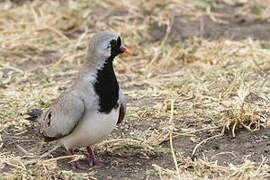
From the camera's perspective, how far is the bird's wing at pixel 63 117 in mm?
4285

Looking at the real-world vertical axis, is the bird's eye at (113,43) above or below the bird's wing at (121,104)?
above

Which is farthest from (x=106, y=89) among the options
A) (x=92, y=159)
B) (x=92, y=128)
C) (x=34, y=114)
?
(x=34, y=114)

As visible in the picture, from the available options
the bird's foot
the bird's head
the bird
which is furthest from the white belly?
the bird's head

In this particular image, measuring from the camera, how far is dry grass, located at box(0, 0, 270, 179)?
15.3 feet

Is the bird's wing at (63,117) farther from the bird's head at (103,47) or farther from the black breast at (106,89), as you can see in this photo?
the bird's head at (103,47)

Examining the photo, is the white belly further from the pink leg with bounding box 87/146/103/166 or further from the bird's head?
the bird's head

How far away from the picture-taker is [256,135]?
4.89 meters

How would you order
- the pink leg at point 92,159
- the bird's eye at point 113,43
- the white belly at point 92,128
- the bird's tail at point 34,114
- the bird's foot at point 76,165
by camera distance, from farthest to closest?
1. the bird's tail at point 34,114
2. the pink leg at point 92,159
3. the bird's foot at point 76,165
4. the bird's eye at point 113,43
5. the white belly at point 92,128

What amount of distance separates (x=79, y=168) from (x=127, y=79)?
2.58 meters

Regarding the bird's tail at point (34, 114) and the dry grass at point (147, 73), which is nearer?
the dry grass at point (147, 73)

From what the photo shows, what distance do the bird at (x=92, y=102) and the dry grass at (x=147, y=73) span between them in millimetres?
268

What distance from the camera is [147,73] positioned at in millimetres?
7156

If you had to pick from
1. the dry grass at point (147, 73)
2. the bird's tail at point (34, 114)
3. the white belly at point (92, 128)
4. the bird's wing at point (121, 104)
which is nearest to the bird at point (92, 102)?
the white belly at point (92, 128)

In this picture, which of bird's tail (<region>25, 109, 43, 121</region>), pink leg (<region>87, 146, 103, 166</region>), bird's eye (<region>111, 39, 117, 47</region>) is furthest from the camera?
bird's tail (<region>25, 109, 43, 121</region>)
